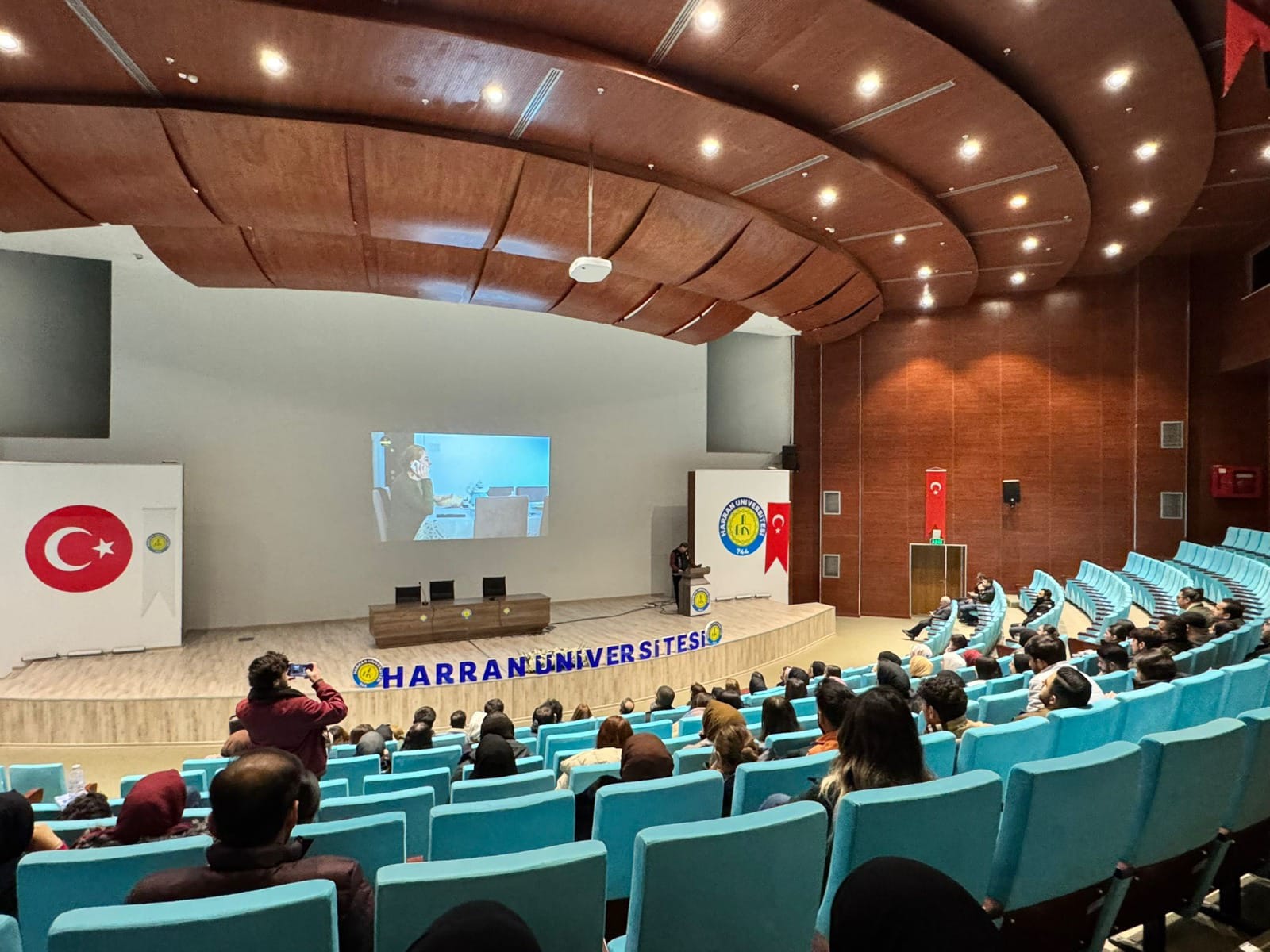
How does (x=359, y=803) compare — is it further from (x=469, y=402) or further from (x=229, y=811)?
(x=469, y=402)

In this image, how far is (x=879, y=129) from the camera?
5590mm

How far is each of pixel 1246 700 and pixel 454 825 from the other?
11.8 feet

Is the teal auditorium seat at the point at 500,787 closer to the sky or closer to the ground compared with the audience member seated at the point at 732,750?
closer to the ground

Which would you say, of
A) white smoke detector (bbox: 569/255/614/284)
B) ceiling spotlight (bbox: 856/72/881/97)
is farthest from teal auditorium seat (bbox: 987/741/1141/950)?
ceiling spotlight (bbox: 856/72/881/97)

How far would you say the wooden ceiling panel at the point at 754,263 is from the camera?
7.07 metres

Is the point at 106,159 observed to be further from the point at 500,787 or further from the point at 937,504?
the point at 937,504

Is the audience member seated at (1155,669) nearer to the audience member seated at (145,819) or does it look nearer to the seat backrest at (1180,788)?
the seat backrest at (1180,788)

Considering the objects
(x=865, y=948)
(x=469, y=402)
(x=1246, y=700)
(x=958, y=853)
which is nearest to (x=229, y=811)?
(x=865, y=948)

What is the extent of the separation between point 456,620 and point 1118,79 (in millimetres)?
8644

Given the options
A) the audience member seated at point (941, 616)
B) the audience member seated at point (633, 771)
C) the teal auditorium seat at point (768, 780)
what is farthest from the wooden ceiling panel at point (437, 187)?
the audience member seated at point (941, 616)

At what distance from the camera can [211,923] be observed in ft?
3.83

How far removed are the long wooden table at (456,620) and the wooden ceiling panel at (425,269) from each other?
4.07m

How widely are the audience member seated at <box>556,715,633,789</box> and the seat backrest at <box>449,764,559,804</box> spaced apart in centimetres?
32

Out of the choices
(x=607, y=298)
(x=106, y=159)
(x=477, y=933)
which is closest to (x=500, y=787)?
(x=477, y=933)
